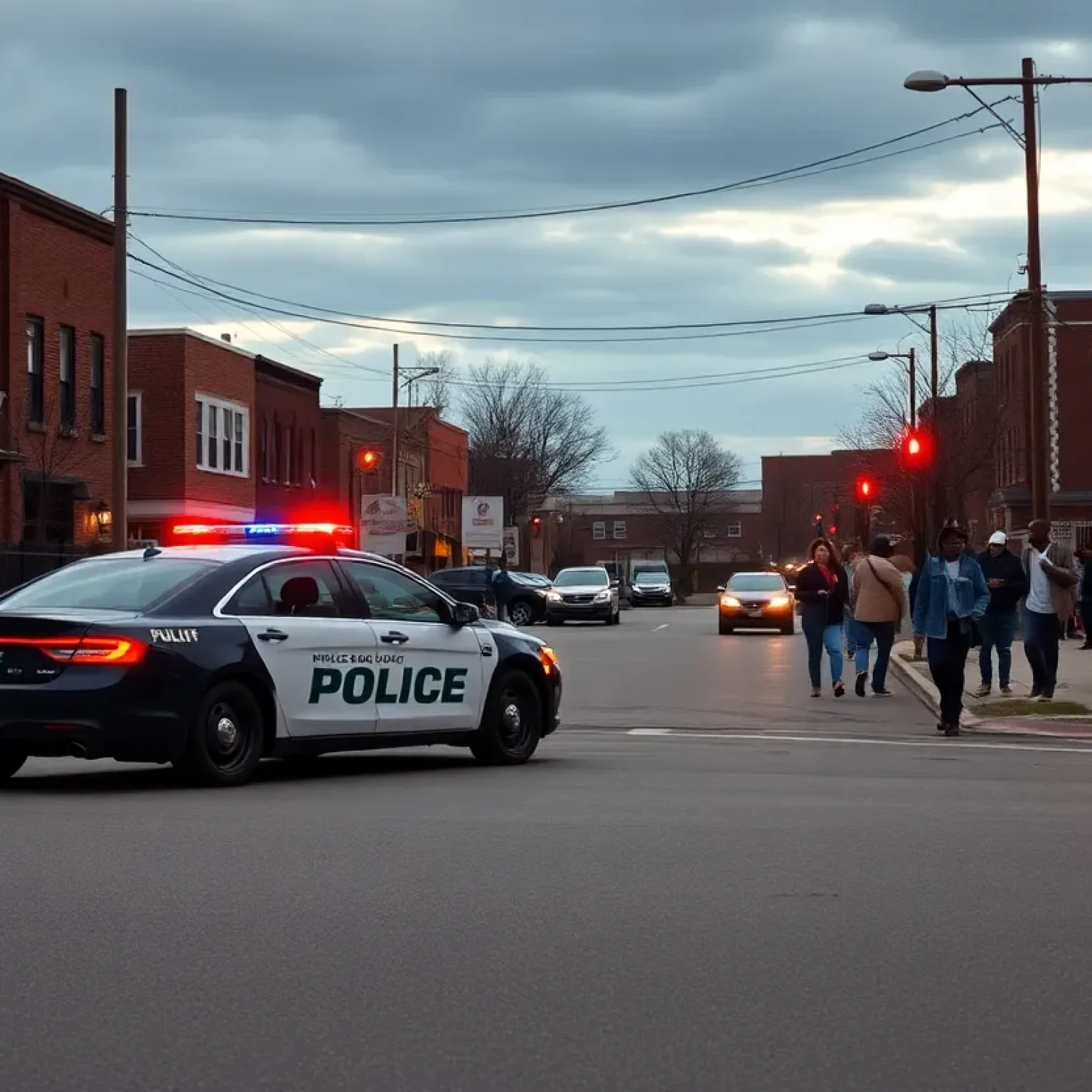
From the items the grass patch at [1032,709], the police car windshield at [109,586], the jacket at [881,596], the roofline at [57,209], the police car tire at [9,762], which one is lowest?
the grass patch at [1032,709]

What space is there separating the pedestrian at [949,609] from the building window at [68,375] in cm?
2621

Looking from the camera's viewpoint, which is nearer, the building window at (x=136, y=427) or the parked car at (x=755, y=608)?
the parked car at (x=755, y=608)

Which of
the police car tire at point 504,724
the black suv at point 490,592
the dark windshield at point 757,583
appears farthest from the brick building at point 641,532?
the police car tire at point 504,724

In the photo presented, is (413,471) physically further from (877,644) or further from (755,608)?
(877,644)

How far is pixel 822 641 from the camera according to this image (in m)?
23.3

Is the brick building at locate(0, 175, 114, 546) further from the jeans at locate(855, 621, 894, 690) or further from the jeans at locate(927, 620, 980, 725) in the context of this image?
the jeans at locate(927, 620, 980, 725)

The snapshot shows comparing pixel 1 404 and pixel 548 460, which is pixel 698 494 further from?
pixel 1 404

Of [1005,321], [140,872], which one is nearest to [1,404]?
[140,872]

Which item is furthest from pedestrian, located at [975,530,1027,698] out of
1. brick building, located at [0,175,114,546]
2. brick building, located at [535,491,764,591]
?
brick building, located at [535,491,764,591]

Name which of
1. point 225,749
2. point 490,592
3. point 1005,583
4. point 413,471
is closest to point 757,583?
point 490,592

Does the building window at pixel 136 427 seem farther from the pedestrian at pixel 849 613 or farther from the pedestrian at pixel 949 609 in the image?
the pedestrian at pixel 949 609

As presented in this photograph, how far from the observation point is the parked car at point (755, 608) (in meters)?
43.8

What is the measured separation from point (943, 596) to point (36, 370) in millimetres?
25910

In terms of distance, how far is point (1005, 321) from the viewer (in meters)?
71.6
